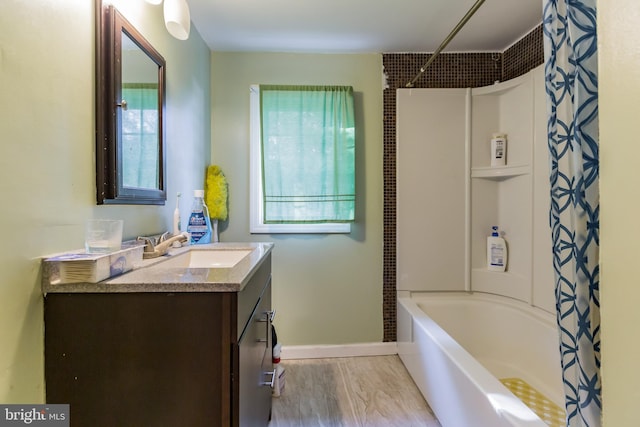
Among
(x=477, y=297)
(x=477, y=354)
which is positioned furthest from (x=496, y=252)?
(x=477, y=354)

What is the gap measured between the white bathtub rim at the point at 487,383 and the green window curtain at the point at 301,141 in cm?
111

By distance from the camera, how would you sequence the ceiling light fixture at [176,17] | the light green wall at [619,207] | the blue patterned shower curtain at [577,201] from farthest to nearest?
the ceiling light fixture at [176,17] → the blue patterned shower curtain at [577,201] → the light green wall at [619,207]

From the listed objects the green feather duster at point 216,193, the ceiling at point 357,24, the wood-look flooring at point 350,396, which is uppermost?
the ceiling at point 357,24

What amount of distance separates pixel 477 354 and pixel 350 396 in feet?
3.14

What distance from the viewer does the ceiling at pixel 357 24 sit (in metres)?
1.65

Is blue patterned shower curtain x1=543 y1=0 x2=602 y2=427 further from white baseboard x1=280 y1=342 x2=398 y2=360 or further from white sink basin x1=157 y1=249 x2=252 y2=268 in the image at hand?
white baseboard x1=280 y1=342 x2=398 y2=360

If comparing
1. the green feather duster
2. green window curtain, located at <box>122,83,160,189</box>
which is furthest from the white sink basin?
the green feather duster

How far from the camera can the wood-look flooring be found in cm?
154

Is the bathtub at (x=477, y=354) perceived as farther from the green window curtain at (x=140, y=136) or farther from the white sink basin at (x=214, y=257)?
the green window curtain at (x=140, y=136)

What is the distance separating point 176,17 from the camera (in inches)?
47.7

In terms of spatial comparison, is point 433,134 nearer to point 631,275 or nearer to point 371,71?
point 371,71

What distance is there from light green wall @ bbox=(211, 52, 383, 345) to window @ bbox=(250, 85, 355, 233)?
0.12m

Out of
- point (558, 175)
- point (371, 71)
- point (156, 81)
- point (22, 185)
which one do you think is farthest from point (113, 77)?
point (371, 71)

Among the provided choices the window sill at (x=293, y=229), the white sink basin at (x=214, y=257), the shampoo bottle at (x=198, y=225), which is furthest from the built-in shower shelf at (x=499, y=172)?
the shampoo bottle at (x=198, y=225)
